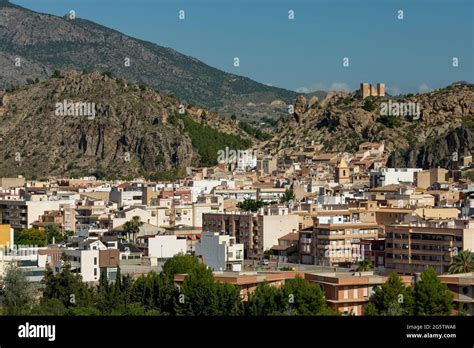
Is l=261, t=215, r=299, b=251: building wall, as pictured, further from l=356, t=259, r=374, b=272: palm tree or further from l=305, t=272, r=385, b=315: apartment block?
l=305, t=272, r=385, b=315: apartment block

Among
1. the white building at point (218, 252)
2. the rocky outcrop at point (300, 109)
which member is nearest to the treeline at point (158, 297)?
the white building at point (218, 252)

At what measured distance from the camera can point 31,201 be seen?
77250mm

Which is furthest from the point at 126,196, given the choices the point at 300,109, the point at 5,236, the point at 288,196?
the point at 300,109

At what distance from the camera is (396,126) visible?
→ 114875mm

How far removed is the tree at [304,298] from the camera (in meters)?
35.0

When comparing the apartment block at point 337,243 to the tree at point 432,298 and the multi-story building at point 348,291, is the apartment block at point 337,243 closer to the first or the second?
the multi-story building at point 348,291

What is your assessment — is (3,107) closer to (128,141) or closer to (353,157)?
(128,141)

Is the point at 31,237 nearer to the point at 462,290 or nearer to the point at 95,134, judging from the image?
the point at 462,290

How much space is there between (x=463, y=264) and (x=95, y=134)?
86.7 meters

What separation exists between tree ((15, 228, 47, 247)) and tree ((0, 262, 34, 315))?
19011 millimetres

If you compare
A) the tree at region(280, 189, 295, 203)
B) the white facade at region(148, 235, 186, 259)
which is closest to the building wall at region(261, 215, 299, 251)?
the white facade at region(148, 235, 186, 259)

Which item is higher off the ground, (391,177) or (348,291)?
(391,177)

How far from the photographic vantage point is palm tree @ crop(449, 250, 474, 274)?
42.7m
